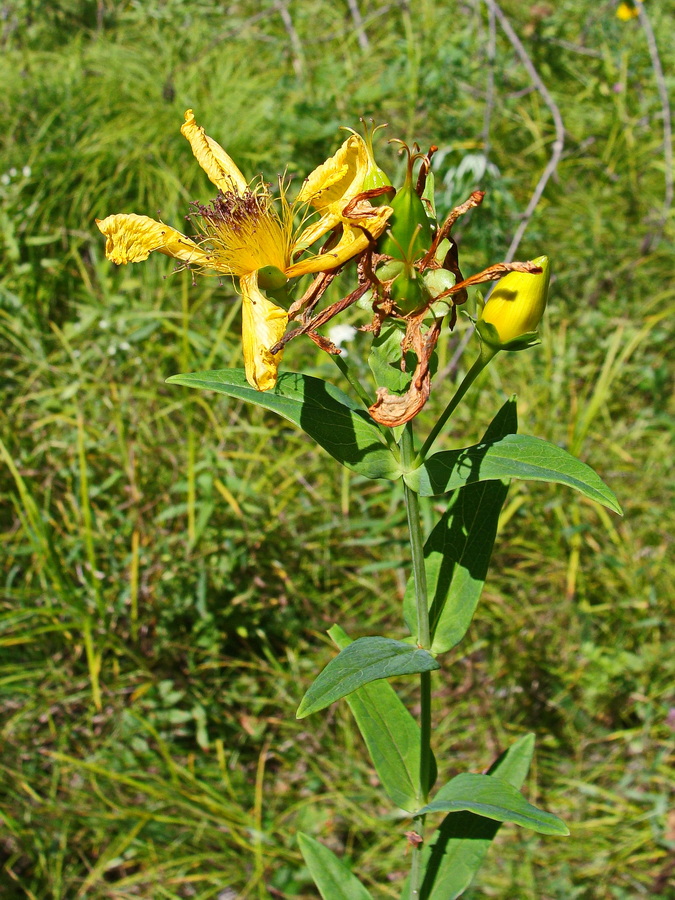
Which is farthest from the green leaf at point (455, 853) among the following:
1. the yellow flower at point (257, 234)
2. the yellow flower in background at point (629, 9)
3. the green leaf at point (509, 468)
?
the yellow flower in background at point (629, 9)

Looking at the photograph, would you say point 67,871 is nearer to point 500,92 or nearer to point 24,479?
point 24,479

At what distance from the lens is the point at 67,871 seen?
215cm

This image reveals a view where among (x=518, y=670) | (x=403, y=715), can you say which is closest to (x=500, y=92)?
(x=518, y=670)

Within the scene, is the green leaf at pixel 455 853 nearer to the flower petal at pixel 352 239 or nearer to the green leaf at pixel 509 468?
the green leaf at pixel 509 468

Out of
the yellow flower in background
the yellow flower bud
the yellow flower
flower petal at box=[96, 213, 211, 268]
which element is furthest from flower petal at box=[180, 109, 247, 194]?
the yellow flower in background

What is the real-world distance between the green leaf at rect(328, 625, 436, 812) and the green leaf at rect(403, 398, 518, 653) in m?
0.16

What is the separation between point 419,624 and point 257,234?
2.04 feet

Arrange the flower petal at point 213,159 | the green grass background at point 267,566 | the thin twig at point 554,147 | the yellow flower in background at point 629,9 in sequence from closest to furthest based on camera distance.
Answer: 1. the flower petal at point 213,159
2. the green grass background at point 267,566
3. the thin twig at point 554,147
4. the yellow flower in background at point 629,9

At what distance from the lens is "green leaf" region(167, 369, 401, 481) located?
106cm

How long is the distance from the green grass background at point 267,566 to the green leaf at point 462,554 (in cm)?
101

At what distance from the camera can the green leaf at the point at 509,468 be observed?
93 centimetres

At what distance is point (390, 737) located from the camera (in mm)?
1310

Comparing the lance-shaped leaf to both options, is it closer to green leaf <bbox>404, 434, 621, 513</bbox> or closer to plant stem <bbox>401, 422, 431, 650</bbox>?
plant stem <bbox>401, 422, 431, 650</bbox>

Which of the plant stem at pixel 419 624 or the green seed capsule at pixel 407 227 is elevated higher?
the green seed capsule at pixel 407 227
